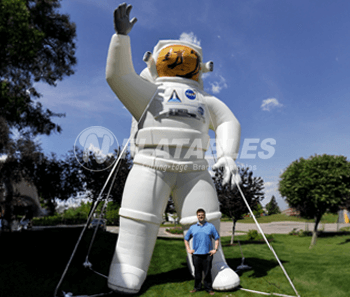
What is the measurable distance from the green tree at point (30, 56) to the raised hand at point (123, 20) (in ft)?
23.5

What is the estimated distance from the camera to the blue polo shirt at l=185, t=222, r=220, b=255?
3.40 m

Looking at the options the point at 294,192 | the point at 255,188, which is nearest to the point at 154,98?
the point at 255,188

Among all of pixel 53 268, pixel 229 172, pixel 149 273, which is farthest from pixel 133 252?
pixel 229 172

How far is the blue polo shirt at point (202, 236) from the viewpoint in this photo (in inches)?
134

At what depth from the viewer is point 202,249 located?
3389 millimetres

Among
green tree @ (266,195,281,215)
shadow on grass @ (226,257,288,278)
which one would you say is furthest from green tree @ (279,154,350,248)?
green tree @ (266,195,281,215)

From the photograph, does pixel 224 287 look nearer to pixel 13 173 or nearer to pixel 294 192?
pixel 294 192

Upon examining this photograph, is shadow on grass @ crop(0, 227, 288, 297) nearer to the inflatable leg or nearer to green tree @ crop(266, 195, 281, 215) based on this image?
the inflatable leg

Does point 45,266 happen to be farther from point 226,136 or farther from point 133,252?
point 226,136

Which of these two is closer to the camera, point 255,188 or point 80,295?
point 80,295

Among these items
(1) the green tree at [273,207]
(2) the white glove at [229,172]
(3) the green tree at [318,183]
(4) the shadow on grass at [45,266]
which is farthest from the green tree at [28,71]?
(1) the green tree at [273,207]

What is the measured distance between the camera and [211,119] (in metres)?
4.48

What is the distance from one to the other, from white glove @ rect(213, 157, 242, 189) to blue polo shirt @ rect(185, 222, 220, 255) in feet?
2.41

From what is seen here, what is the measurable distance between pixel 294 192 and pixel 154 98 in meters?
9.11
